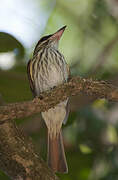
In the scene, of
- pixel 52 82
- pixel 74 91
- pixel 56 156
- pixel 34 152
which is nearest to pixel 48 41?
pixel 52 82

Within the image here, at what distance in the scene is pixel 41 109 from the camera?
3.06 m

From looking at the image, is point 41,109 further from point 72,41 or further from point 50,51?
point 72,41

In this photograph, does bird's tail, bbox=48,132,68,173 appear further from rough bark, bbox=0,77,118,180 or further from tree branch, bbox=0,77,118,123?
tree branch, bbox=0,77,118,123

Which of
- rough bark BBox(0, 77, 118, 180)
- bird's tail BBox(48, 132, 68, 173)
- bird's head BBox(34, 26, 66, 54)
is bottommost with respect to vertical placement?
bird's tail BBox(48, 132, 68, 173)

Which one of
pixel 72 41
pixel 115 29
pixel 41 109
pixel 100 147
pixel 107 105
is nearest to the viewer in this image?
pixel 41 109

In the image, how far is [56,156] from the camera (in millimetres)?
3984

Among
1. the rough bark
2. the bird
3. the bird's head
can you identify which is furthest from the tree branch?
the bird's head

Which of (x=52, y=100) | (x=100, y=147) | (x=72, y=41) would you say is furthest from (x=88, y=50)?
(x=52, y=100)

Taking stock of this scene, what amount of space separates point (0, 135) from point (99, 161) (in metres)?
1.32

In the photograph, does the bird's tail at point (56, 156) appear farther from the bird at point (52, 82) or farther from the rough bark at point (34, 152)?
the rough bark at point (34, 152)

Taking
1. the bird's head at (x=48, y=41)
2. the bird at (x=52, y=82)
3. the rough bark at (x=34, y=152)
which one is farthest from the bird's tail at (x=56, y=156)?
the bird's head at (x=48, y=41)

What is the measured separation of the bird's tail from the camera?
382 cm

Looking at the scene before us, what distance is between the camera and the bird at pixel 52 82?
393cm

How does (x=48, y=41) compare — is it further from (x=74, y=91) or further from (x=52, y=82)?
(x=74, y=91)
